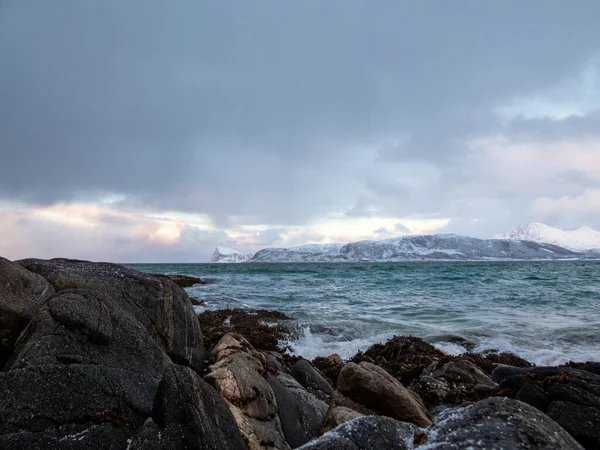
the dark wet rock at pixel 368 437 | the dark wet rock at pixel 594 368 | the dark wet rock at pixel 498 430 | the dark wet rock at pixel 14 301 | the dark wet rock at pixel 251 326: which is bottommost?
the dark wet rock at pixel 251 326

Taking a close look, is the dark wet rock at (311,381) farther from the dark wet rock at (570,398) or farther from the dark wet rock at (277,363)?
the dark wet rock at (570,398)

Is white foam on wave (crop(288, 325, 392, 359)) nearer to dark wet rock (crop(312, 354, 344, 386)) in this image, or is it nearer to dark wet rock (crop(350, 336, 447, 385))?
dark wet rock (crop(350, 336, 447, 385))

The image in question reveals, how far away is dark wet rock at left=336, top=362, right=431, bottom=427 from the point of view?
602 cm

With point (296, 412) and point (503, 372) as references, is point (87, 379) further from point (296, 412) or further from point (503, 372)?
point (503, 372)

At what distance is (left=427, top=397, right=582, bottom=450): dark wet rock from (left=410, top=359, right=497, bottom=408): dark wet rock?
457 cm

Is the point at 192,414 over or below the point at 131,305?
below

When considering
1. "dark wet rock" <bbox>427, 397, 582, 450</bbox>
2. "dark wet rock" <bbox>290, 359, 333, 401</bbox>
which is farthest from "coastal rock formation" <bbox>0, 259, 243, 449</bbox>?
"dark wet rock" <bbox>290, 359, 333, 401</bbox>

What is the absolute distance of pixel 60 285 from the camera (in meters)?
6.77

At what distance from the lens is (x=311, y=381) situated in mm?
8477

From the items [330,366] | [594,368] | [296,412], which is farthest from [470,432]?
[330,366]

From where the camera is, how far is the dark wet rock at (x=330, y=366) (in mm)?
9742

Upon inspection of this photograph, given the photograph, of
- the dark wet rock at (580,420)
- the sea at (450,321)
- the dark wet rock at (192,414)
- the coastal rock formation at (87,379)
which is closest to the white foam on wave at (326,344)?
the sea at (450,321)

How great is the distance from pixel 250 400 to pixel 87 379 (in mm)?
2373

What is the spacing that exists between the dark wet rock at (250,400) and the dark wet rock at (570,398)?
3756 mm
